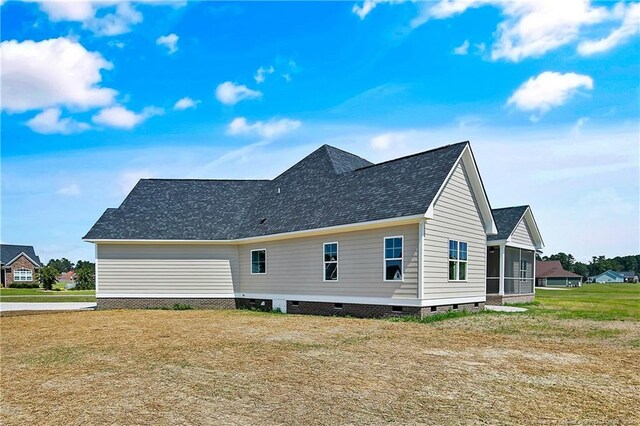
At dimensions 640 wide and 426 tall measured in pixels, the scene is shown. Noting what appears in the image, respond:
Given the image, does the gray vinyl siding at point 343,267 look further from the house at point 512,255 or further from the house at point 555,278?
the house at point 555,278

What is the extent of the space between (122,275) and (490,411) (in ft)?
68.9

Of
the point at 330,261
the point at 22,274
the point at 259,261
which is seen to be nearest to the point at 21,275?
the point at 22,274

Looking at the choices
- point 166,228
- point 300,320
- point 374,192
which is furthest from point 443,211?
point 166,228

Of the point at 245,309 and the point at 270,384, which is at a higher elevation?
the point at 270,384

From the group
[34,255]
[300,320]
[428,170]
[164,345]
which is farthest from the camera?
[34,255]

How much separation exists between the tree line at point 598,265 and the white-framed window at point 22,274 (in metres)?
145

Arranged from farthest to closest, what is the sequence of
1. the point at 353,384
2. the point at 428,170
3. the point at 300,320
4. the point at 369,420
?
the point at 428,170, the point at 300,320, the point at 353,384, the point at 369,420

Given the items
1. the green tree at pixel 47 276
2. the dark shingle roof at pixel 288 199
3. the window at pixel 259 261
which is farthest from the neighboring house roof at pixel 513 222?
the green tree at pixel 47 276

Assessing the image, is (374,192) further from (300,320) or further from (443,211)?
(300,320)

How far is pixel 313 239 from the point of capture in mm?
19281

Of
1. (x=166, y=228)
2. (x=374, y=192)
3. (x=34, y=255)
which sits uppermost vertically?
(x=374, y=192)

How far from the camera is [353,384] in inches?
276

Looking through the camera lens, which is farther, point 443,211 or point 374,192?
point 374,192

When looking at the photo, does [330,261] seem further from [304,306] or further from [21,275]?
[21,275]
